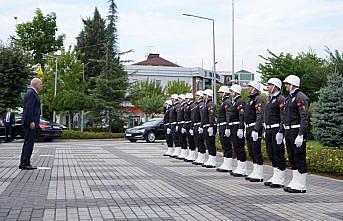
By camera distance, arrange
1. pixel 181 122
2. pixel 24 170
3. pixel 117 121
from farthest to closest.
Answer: pixel 117 121 < pixel 181 122 < pixel 24 170

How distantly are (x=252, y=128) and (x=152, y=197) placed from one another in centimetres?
395

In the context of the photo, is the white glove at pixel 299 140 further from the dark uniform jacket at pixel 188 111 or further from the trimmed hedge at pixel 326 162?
the dark uniform jacket at pixel 188 111

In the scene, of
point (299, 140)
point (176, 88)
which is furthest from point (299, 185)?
point (176, 88)

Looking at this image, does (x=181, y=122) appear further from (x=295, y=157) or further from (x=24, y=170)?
(x=295, y=157)

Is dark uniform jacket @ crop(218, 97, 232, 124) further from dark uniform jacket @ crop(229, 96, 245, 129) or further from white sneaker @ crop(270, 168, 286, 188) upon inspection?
white sneaker @ crop(270, 168, 286, 188)

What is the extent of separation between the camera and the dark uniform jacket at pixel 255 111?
11828mm

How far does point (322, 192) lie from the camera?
10.3m

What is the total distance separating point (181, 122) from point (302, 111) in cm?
777

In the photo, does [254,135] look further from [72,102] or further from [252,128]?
[72,102]

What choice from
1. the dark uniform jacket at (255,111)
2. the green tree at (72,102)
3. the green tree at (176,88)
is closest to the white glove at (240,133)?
the dark uniform jacket at (255,111)

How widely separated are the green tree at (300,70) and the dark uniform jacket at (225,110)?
917 inches

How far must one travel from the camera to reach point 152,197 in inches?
356

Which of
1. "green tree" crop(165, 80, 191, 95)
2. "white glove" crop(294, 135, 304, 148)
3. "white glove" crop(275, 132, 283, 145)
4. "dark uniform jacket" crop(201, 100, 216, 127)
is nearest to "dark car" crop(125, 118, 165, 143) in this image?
"dark uniform jacket" crop(201, 100, 216, 127)

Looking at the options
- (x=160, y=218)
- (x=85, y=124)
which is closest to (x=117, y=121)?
(x=85, y=124)
